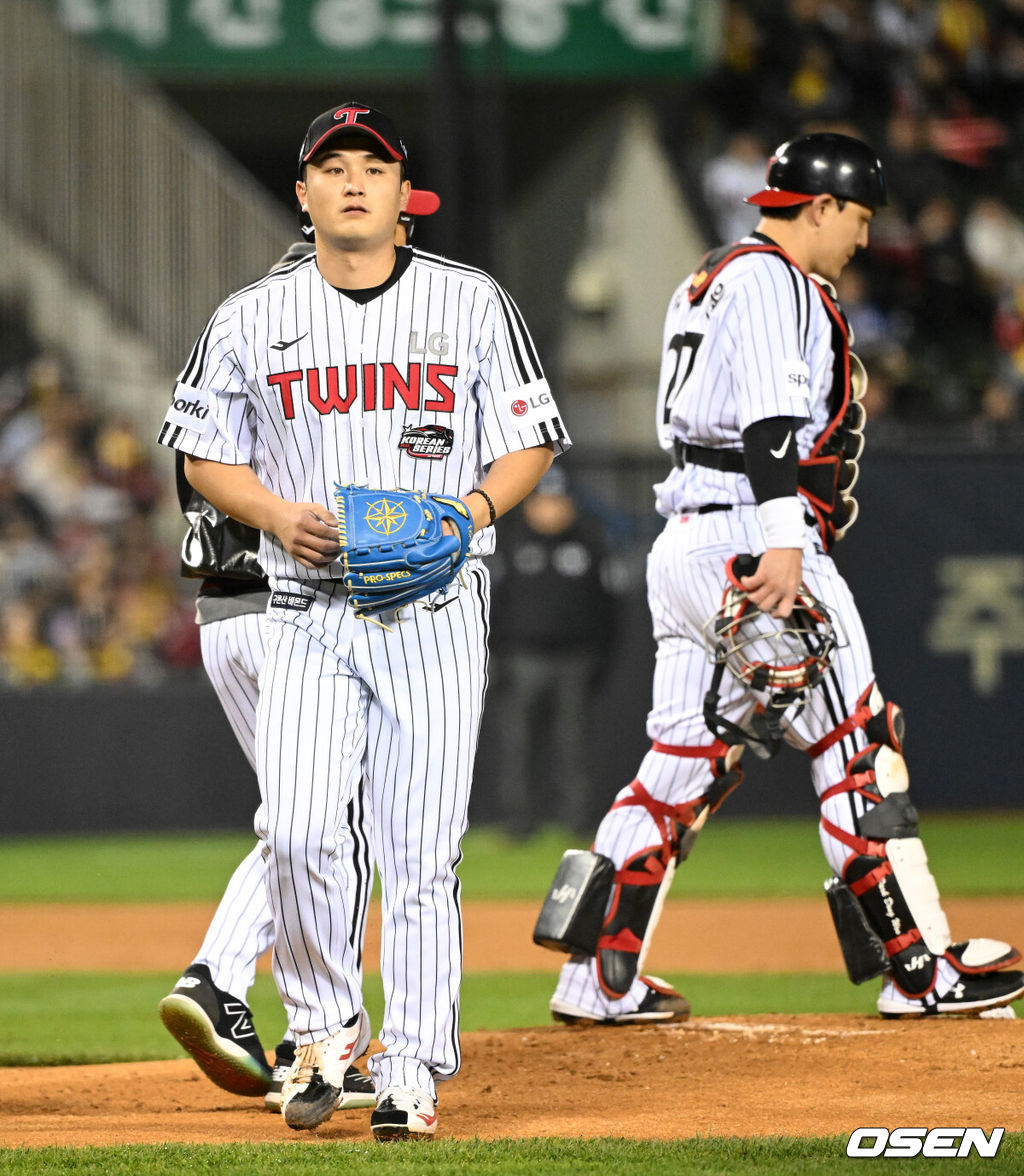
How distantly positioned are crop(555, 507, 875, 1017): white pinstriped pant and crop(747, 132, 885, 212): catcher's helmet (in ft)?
3.04

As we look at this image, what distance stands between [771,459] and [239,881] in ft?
5.84

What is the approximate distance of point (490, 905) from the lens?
9461 millimetres

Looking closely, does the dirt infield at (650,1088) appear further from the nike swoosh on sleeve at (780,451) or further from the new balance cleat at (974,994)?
the nike swoosh on sleeve at (780,451)

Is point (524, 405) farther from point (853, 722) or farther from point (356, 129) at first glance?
point (853, 722)

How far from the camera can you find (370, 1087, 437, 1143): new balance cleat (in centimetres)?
389

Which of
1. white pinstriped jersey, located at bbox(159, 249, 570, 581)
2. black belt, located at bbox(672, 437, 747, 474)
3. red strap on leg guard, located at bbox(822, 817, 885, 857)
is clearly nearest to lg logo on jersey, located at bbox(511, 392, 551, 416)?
white pinstriped jersey, located at bbox(159, 249, 570, 581)

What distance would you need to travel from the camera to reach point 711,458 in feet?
17.7

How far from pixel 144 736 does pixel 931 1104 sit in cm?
903

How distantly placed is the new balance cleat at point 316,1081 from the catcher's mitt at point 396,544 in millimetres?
934

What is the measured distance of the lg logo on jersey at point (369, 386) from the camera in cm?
402

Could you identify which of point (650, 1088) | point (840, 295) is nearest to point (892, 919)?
point (650, 1088)

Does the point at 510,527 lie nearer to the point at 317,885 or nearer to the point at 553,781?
the point at 553,781

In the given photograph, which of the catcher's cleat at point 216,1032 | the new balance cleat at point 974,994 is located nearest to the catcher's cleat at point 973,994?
the new balance cleat at point 974,994

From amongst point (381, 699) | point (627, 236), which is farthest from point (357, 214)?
point (627, 236)
